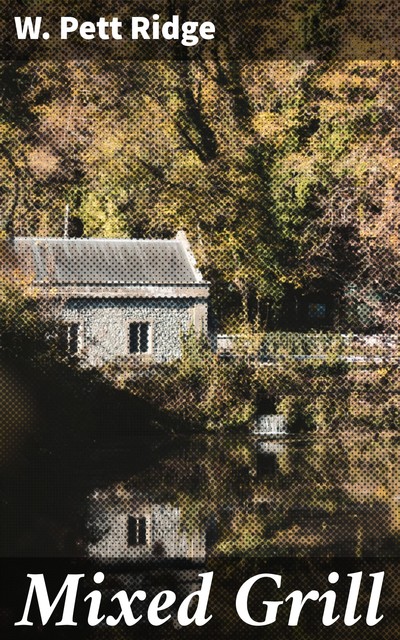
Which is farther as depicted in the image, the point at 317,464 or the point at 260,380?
the point at 260,380

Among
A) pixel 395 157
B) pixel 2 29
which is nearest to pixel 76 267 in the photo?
pixel 2 29

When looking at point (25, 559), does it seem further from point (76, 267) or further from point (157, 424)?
point (76, 267)

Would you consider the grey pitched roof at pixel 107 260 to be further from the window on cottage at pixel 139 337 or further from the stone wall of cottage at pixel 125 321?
the window on cottage at pixel 139 337

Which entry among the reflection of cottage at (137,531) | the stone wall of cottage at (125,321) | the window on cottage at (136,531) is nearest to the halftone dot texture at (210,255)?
the stone wall of cottage at (125,321)

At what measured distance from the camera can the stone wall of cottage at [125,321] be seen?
51.2ft

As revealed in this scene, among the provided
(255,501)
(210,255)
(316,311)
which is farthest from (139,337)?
→ (255,501)

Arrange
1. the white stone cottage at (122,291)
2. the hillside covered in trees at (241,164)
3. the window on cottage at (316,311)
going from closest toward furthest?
the white stone cottage at (122,291)
the hillside covered in trees at (241,164)
the window on cottage at (316,311)

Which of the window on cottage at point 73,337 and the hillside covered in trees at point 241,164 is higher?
the hillside covered in trees at point 241,164

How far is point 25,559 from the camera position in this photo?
7789 millimetres

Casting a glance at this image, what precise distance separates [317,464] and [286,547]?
4.41m

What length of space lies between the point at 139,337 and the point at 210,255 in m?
1.97

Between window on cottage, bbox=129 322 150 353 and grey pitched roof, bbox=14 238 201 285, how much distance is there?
2.10ft

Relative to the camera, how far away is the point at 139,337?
53.1 ft

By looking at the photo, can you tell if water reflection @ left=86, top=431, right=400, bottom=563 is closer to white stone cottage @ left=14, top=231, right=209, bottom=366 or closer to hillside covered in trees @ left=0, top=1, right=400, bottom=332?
white stone cottage @ left=14, top=231, right=209, bottom=366
